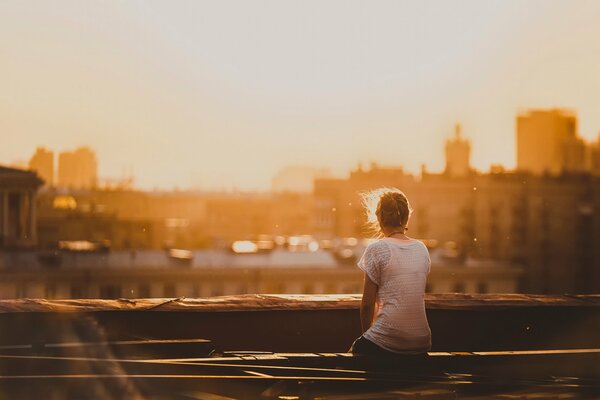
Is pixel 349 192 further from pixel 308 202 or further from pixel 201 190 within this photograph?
pixel 201 190

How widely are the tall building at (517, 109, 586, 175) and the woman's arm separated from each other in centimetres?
10936

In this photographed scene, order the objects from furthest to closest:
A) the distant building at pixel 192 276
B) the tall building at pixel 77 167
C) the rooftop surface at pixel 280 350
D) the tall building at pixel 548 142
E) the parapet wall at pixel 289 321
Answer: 1. the tall building at pixel 548 142
2. the tall building at pixel 77 167
3. the distant building at pixel 192 276
4. the parapet wall at pixel 289 321
5. the rooftop surface at pixel 280 350

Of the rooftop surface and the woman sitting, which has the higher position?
the woman sitting

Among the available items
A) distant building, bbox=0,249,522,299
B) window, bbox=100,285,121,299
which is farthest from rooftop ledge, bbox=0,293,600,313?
window, bbox=100,285,121,299

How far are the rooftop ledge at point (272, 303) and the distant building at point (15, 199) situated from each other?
245 feet

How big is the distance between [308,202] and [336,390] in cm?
12312

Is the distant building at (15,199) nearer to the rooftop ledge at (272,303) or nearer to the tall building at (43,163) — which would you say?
the tall building at (43,163)

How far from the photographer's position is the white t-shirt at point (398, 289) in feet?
14.8

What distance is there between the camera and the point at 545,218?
94.2 m

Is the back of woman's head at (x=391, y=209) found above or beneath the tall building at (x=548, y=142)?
beneath

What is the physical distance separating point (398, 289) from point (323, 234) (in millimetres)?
115548

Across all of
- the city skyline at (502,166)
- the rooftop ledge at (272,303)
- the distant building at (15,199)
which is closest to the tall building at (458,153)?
the city skyline at (502,166)

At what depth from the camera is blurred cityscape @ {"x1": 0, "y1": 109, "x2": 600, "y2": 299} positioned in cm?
8425

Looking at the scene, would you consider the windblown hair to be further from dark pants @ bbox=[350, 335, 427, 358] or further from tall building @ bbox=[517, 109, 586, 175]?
tall building @ bbox=[517, 109, 586, 175]
